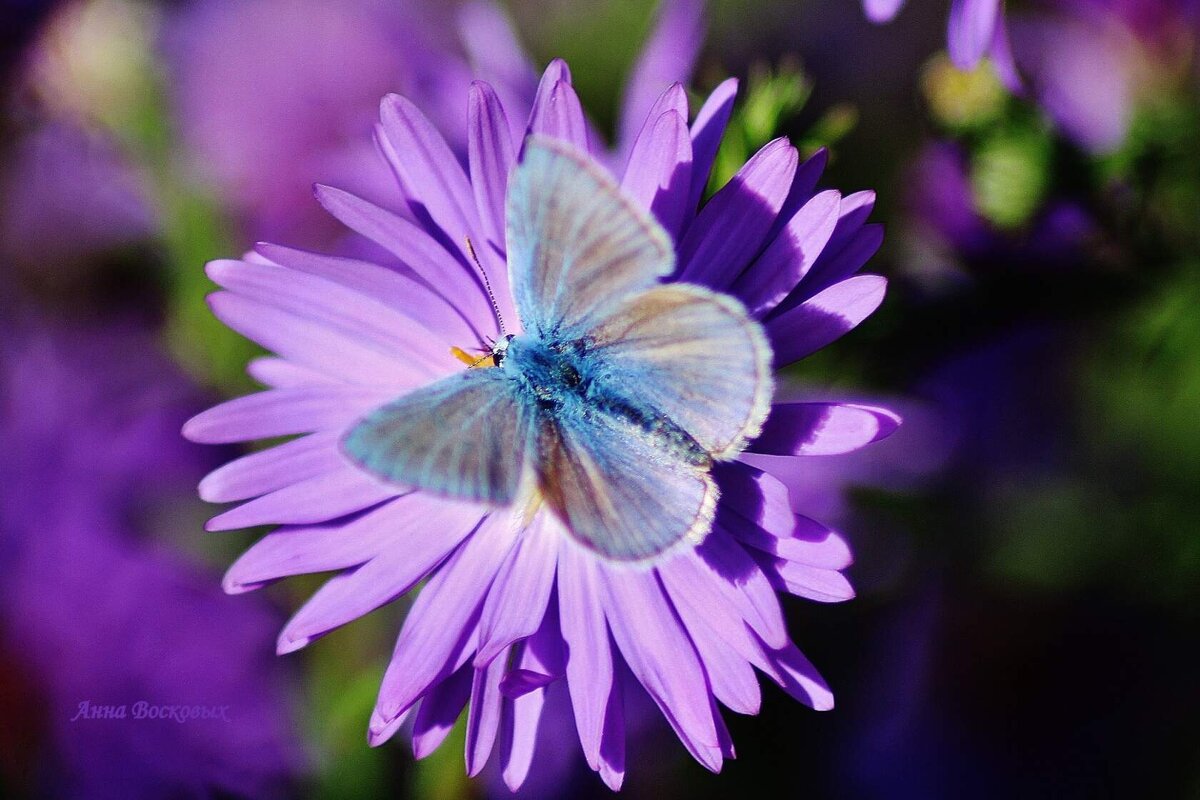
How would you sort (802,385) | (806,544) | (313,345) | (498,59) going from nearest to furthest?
1. (806,544)
2. (313,345)
3. (802,385)
4. (498,59)

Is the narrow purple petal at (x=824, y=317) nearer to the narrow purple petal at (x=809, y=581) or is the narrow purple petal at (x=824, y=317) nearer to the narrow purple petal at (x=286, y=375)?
the narrow purple petal at (x=809, y=581)

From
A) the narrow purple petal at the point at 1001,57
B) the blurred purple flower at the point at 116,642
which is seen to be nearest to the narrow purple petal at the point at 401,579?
the blurred purple flower at the point at 116,642

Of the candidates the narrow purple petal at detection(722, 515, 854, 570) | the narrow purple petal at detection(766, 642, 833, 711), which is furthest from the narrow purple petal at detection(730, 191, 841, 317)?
the narrow purple petal at detection(766, 642, 833, 711)

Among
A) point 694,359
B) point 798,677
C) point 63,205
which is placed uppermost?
point 63,205

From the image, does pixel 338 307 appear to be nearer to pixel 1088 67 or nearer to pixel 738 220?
pixel 738 220

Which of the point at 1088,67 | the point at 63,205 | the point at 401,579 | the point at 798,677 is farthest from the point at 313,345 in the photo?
the point at 1088,67

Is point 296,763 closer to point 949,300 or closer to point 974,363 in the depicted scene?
point 949,300

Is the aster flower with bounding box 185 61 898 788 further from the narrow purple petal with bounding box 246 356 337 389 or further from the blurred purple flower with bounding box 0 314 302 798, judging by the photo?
the blurred purple flower with bounding box 0 314 302 798
